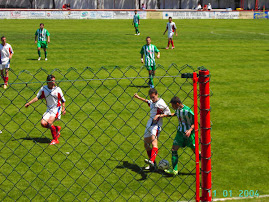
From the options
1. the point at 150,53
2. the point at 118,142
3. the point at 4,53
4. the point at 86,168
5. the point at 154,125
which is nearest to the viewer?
the point at 86,168

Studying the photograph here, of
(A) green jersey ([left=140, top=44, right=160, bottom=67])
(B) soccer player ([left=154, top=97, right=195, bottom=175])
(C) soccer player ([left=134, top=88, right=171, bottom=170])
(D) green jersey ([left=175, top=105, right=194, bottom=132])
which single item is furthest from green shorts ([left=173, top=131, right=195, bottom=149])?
(A) green jersey ([left=140, top=44, right=160, bottom=67])

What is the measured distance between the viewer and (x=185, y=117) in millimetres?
8883

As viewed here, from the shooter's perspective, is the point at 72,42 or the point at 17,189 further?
the point at 72,42

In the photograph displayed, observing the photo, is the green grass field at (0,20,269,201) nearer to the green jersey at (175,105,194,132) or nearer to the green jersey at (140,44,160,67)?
the green jersey at (175,105,194,132)

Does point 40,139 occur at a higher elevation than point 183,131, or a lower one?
lower

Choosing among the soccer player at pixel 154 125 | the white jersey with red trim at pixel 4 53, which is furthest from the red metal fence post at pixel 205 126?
the white jersey with red trim at pixel 4 53

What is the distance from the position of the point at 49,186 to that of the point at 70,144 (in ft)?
8.40

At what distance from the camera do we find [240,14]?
54.4m

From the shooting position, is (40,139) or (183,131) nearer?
(183,131)

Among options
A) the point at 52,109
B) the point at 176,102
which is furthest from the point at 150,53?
the point at 176,102

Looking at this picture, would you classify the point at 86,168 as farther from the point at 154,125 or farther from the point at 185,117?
the point at 185,117

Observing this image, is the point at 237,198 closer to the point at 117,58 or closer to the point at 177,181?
the point at 177,181

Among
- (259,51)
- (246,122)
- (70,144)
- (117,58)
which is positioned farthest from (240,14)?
(70,144)

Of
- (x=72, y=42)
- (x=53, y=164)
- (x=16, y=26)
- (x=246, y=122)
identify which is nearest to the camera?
(x=53, y=164)
